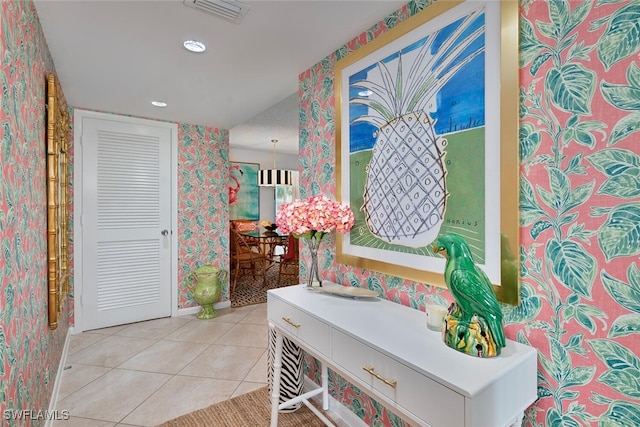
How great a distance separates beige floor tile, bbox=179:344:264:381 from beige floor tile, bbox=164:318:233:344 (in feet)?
0.79

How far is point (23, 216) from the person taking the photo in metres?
1.34

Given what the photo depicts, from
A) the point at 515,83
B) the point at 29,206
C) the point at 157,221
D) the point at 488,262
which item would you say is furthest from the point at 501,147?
the point at 157,221

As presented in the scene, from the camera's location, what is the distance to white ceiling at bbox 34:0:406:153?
162 centimetres

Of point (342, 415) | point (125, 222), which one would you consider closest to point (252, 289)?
point (125, 222)

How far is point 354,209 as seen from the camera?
1856 mm

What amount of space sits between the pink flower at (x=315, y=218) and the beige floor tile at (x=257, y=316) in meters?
2.17

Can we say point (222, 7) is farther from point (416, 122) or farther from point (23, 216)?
point (23, 216)

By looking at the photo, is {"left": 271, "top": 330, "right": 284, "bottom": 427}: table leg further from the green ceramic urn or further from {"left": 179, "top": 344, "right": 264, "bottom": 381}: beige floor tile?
the green ceramic urn

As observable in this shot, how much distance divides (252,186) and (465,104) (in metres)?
5.60

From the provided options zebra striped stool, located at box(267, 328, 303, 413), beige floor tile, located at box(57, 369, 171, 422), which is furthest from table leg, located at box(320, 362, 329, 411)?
beige floor tile, located at box(57, 369, 171, 422)

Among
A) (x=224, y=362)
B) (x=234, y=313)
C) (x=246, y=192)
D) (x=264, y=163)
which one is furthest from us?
(x=264, y=163)

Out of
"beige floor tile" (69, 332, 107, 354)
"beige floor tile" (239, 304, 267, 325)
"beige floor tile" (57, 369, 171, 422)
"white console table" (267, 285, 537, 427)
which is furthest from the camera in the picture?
Result: "beige floor tile" (239, 304, 267, 325)

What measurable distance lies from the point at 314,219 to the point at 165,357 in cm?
208

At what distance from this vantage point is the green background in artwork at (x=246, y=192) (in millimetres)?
6273
